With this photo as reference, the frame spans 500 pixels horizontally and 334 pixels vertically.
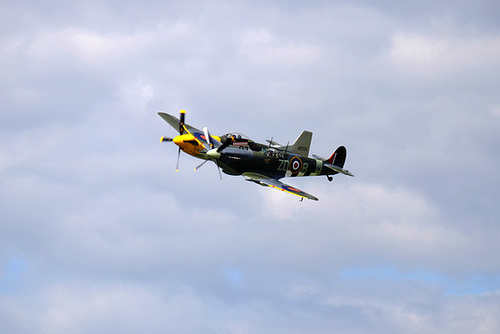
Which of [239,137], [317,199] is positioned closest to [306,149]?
[239,137]

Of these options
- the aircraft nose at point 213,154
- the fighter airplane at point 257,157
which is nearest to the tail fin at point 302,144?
the fighter airplane at point 257,157

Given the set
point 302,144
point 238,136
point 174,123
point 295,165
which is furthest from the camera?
point 174,123

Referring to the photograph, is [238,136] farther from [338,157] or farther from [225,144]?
[338,157]

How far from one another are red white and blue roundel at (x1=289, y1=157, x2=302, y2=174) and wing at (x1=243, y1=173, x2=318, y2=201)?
3353mm

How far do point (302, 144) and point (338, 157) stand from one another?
3756mm

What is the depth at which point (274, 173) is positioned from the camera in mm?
68062

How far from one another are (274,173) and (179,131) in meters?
10.6

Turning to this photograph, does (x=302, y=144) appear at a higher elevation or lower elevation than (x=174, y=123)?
lower

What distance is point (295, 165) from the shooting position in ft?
229

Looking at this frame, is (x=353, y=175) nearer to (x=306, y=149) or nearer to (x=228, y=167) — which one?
(x=306, y=149)

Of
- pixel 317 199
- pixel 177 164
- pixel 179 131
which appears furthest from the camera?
pixel 179 131

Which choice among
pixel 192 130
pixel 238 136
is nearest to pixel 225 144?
pixel 238 136

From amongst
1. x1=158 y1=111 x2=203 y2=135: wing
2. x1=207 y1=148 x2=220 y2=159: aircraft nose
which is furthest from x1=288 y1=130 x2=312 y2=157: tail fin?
x1=207 y1=148 x2=220 y2=159: aircraft nose

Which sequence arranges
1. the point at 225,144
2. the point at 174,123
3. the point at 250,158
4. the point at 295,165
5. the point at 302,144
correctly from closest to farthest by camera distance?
1. the point at 225,144
2. the point at 250,158
3. the point at 295,165
4. the point at 302,144
5. the point at 174,123
